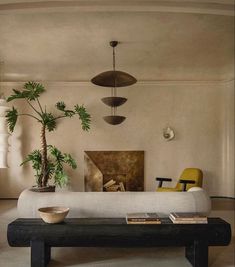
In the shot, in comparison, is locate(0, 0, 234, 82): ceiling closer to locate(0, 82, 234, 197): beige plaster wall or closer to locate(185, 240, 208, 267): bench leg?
locate(0, 82, 234, 197): beige plaster wall

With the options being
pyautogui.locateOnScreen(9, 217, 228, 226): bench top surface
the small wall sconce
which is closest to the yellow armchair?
the small wall sconce

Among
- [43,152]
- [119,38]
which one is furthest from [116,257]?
[43,152]

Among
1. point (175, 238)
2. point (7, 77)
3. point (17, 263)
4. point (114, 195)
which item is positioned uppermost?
point (7, 77)

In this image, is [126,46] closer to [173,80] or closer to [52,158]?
[173,80]

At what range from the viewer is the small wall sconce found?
6363 mm

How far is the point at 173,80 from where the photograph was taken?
644cm

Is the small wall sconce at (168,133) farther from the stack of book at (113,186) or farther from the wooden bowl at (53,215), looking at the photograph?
the wooden bowl at (53,215)

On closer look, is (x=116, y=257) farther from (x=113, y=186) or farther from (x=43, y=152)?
(x=113, y=186)

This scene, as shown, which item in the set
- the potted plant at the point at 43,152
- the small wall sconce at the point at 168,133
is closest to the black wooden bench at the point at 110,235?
the potted plant at the point at 43,152

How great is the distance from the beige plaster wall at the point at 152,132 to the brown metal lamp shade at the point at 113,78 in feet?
8.59

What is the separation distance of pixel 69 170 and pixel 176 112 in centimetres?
268

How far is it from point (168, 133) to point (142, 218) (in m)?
4.03

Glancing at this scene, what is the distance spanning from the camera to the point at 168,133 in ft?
20.9

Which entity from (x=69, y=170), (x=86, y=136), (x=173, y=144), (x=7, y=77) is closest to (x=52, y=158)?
(x=69, y=170)
